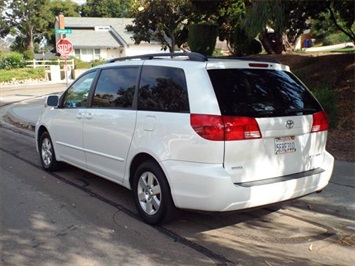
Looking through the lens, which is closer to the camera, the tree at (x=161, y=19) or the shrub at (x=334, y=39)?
the tree at (x=161, y=19)

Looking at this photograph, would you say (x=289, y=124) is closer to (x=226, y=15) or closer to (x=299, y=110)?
(x=299, y=110)

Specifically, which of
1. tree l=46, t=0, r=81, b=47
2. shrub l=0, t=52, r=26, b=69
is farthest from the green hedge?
tree l=46, t=0, r=81, b=47

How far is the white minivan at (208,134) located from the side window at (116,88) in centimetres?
2

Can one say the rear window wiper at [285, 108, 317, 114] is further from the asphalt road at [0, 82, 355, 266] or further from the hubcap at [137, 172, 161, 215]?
the hubcap at [137, 172, 161, 215]

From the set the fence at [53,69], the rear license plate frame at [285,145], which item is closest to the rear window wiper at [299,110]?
the rear license plate frame at [285,145]

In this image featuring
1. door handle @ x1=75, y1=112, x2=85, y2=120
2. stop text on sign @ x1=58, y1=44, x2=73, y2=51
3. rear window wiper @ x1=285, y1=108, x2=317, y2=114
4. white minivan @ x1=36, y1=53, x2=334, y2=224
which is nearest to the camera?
white minivan @ x1=36, y1=53, x2=334, y2=224

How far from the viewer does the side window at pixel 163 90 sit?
4328 millimetres

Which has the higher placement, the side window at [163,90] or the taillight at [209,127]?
the side window at [163,90]

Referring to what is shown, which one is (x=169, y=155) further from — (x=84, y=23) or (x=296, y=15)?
(x=84, y=23)

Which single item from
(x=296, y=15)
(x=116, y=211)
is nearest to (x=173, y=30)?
(x=296, y=15)

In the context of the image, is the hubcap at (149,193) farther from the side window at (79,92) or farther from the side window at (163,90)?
the side window at (79,92)

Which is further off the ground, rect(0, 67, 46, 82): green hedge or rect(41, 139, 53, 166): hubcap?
rect(0, 67, 46, 82): green hedge

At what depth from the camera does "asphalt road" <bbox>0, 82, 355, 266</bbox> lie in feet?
12.7

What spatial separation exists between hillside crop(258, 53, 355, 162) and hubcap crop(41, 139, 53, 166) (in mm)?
4803
